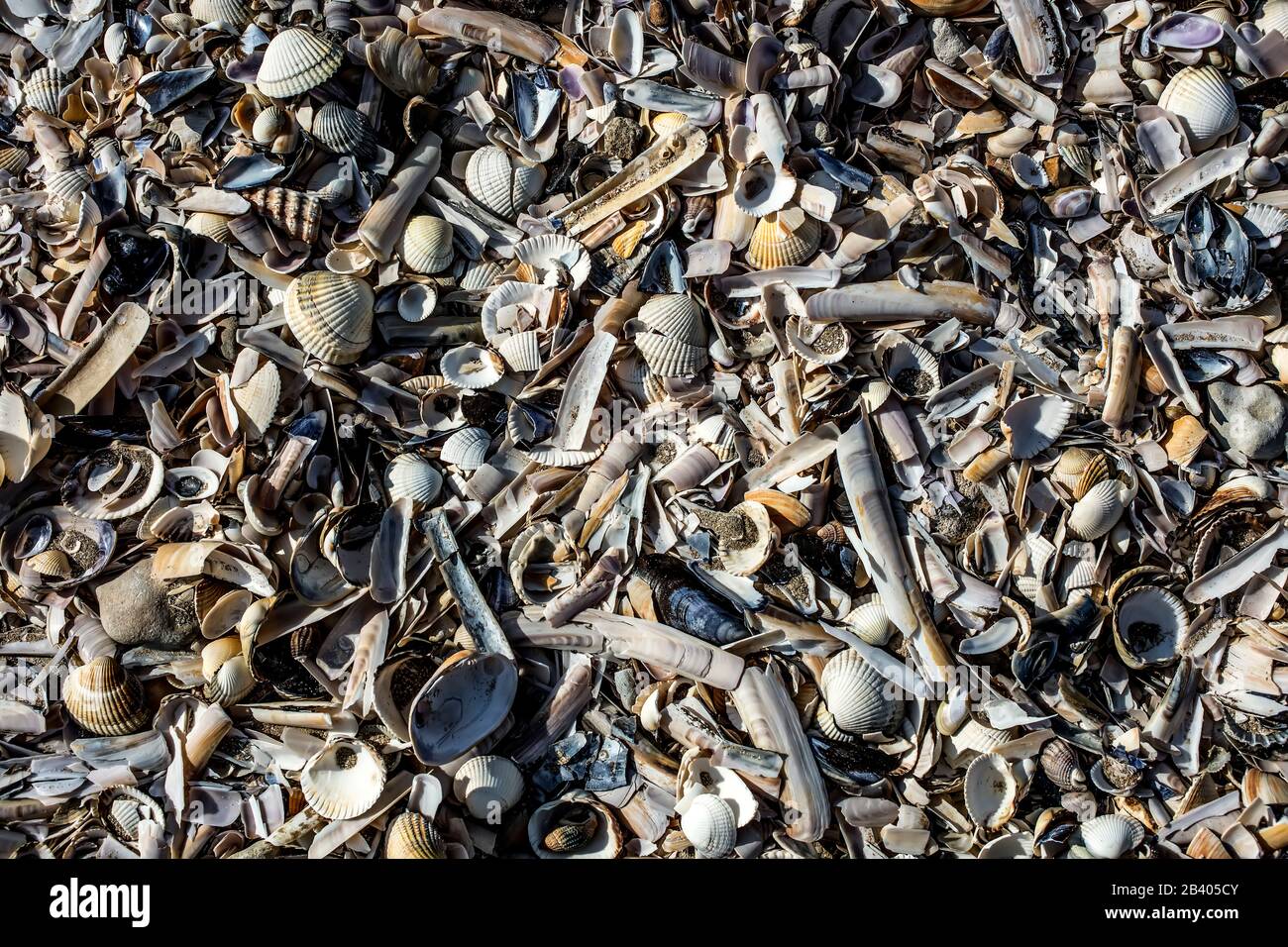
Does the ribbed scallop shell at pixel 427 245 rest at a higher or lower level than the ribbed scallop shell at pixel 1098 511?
higher

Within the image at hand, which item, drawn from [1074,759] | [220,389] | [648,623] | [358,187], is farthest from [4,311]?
[1074,759]

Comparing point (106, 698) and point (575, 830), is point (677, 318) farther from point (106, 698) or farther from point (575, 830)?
point (106, 698)

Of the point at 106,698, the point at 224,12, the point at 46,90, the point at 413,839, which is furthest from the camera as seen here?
the point at 46,90

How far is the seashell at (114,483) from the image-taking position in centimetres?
311

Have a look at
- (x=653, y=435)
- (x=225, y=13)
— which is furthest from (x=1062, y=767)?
(x=225, y=13)

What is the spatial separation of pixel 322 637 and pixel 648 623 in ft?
3.55

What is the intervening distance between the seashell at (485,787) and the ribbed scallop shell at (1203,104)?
316 centimetres

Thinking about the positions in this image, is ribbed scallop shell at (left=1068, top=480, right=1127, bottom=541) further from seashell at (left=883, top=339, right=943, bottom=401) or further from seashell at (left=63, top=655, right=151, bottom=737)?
seashell at (left=63, top=655, right=151, bottom=737)

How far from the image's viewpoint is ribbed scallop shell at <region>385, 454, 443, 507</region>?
309cm

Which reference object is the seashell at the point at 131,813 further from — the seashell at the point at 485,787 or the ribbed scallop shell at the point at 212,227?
the ribbed scallop shell at the point at 212,227

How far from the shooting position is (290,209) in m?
3.19

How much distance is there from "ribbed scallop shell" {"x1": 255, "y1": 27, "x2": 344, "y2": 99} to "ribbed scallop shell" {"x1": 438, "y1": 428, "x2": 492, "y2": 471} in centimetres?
133

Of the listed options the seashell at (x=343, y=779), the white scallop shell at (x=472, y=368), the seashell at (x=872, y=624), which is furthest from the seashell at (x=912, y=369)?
the seashell at (x=343, y=779)

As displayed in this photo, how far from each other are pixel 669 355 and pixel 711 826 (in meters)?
1.51
